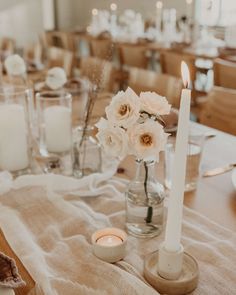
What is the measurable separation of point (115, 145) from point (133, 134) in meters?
0.04

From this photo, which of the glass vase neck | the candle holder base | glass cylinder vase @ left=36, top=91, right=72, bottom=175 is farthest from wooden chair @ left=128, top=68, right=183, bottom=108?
the candle holder base

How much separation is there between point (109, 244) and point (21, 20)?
640cm

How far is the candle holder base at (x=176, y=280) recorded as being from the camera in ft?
2.05

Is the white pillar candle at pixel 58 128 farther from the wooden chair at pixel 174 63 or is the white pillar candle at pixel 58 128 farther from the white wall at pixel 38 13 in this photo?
the white wall at pixel 38 13

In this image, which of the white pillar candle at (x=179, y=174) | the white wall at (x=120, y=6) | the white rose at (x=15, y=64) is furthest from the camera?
the white wall at (x=120, y=6)

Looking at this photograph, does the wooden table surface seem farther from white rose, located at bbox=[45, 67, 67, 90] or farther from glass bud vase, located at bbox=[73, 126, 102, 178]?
white rose, located at bbox=[45, 67, 67, 90]

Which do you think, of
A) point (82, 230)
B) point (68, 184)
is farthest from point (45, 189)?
point (82, 230)

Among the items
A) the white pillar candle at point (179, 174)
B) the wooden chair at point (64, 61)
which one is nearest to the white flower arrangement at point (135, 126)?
the white pillar candle at point (179, 174)

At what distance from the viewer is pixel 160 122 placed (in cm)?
74

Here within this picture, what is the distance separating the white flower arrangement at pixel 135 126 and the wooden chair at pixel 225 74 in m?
1.73

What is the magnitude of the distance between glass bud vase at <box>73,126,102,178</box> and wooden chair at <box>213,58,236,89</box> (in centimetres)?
149

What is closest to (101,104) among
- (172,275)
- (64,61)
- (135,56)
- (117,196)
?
(117,196)

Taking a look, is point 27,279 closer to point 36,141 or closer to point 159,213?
point 159,213

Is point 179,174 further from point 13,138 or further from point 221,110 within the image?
point 221,110
